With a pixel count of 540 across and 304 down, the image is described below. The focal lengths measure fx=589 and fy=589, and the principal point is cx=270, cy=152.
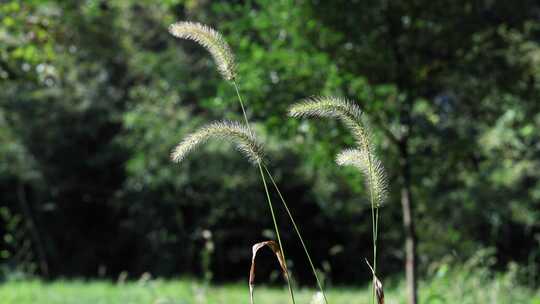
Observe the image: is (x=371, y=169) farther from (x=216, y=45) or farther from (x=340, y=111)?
(x=216, y=45)

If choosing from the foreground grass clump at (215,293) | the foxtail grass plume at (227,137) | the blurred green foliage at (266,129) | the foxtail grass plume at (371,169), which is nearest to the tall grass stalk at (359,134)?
the foxtail grass plume at (371,169)

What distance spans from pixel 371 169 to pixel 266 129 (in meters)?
2.82

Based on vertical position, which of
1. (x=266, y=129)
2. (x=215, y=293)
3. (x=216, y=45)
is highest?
(x=266, y=129)

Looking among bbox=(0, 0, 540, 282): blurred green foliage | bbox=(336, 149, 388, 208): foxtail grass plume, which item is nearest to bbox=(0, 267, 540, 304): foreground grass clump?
bbox=(0, 0, 540, 282): blurred green foliage

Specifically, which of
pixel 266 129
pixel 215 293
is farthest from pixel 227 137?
pixel 215 293

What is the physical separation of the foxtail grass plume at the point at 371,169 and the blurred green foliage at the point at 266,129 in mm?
2516

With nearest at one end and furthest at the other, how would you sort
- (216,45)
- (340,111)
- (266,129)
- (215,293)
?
(340,111) → (216,45) → (266,129) → (215,293)

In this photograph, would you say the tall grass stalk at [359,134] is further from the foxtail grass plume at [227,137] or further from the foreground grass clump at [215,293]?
the foreground grass clump at [215,293]

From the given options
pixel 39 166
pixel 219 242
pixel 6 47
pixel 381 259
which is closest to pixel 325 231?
pixel 381 259

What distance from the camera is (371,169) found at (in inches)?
53.7

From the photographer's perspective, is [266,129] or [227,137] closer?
[227,137]

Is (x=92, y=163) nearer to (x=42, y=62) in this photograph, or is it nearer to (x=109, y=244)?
(x=109, y=244)

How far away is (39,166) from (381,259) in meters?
6.17

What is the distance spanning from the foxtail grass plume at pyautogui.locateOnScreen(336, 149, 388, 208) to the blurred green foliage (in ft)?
8.26
